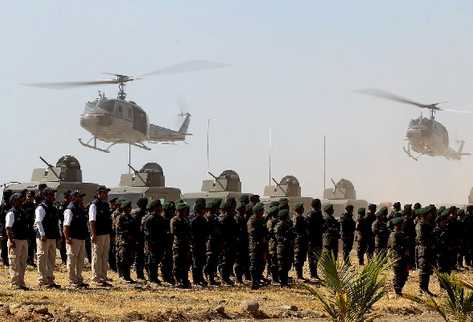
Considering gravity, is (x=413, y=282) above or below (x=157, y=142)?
below

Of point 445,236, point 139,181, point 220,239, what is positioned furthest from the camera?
point 139,181

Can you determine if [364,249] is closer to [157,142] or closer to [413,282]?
[413,282]

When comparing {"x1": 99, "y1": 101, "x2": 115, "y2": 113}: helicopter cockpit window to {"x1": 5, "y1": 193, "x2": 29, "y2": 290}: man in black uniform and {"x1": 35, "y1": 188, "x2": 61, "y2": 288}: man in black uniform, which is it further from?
{"x1": 5, "y1": 193, "x2": 29, "y2": 290}: man in black uniform

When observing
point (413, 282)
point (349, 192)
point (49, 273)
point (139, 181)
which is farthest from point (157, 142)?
point (49, 273)

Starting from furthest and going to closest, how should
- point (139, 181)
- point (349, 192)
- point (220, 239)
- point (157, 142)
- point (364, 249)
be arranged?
point (157, 142), point (349, 192), point (139, 181), point (364, 249), point (220, 239)

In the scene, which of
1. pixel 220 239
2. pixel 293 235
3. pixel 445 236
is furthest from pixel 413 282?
pixel 220 239

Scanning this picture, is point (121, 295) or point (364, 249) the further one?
point (364, 249)

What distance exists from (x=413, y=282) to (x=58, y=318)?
9616 mm

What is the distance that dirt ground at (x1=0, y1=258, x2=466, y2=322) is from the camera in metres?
11.8

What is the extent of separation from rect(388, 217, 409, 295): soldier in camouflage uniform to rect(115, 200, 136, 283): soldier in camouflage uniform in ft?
14.5

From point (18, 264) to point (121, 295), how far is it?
1.69 m

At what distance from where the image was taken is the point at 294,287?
16.6m

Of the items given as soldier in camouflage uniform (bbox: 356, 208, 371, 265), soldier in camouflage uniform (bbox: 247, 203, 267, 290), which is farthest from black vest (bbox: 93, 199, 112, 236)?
soldier in camouflage uniform (bbox: 356, 208, 371, 265)

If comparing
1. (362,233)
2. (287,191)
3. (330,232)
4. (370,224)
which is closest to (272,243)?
(330,232)
